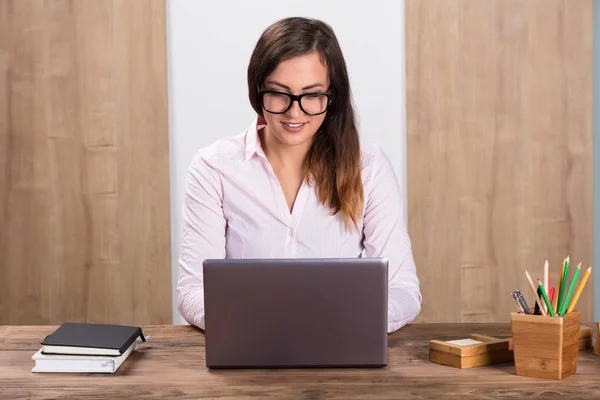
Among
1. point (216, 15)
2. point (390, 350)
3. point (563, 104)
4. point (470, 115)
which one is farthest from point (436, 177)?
point (390, 350)

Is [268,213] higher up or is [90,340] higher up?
[268,213]

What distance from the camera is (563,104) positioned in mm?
3504

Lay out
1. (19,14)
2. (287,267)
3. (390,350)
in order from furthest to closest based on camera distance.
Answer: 1. (19,14)
2. (390,350)
3. (287,267)

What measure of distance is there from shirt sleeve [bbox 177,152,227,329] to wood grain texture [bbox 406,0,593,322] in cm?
138

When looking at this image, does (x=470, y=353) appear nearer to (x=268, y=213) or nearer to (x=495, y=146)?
(x=268, y=213)

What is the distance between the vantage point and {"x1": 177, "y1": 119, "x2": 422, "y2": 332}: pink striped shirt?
91.0 inches

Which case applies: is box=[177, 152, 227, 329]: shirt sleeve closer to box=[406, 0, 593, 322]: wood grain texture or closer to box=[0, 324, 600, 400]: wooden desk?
box=[0, 324, 600, 400]: wooden desk

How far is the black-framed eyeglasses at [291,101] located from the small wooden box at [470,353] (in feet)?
2.52

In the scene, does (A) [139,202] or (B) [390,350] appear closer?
(B) [390,350]

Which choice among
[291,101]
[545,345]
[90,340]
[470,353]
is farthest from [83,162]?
[545,345]

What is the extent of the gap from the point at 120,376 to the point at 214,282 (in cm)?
27

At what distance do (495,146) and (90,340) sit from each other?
7.59ft

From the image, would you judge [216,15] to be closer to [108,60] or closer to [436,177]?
[108,60]

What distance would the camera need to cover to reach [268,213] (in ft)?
7.71
